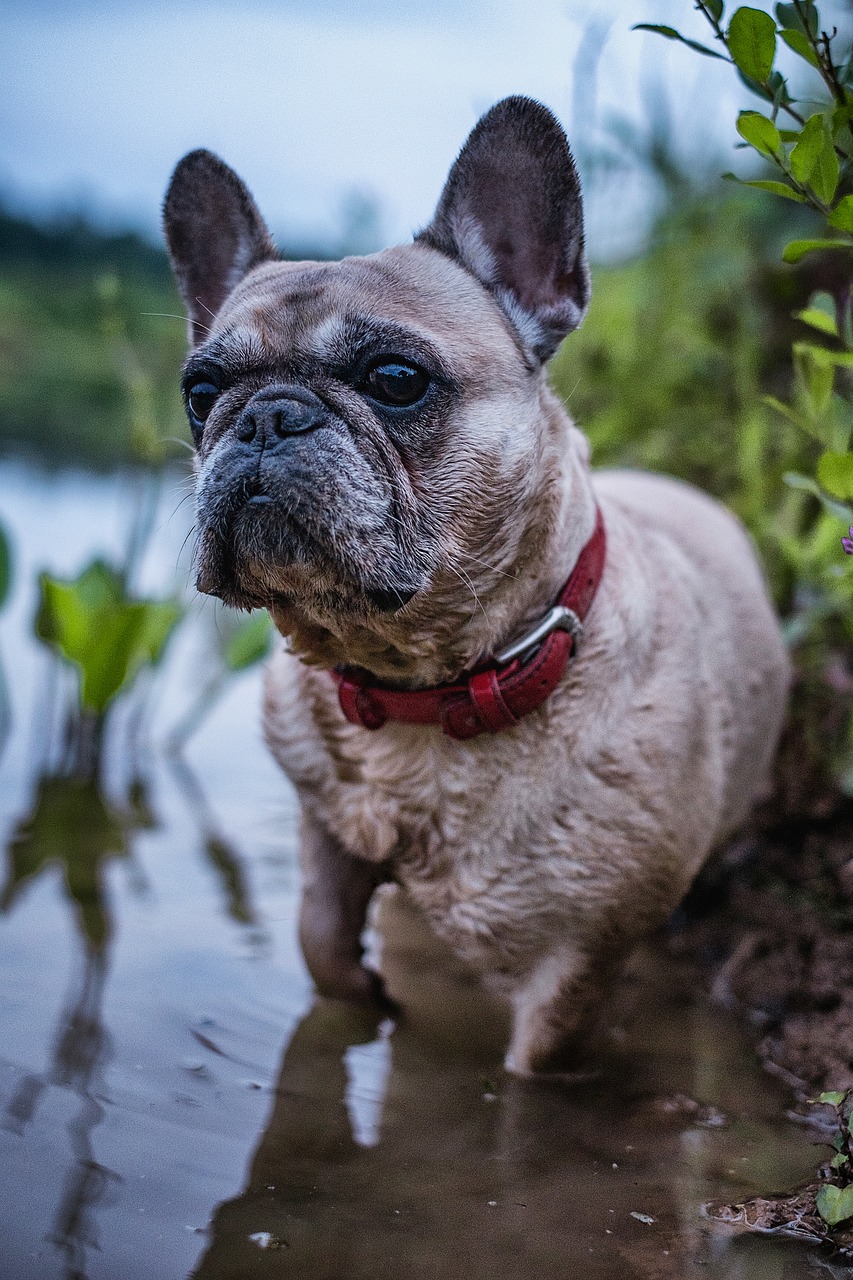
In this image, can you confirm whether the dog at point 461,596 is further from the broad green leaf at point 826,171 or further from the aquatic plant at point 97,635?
the aquatic plant at point 97,635

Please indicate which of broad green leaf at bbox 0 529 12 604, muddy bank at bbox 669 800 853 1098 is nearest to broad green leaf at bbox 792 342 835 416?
muddy bank at bbox 669 800 853 1098

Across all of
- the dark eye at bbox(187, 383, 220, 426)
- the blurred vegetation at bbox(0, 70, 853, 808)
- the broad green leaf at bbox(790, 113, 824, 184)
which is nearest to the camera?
the broad green leaf at bbox(790, 113, 824, 184)

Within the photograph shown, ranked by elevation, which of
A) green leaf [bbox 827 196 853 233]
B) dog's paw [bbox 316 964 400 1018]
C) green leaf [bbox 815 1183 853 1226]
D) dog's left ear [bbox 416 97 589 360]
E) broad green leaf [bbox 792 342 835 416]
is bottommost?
dog's paw [bbox 316 964 400 1018]

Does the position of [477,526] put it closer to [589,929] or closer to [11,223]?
[589,929]

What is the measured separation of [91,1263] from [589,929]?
1164mm

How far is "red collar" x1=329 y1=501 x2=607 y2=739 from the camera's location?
7.86ft

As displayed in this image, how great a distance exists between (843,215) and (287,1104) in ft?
6.51

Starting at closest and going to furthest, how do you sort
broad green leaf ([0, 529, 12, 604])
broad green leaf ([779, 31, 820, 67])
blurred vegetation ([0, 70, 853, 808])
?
broad green leaf ([779, 31, 820, 67]) < blurred vegetation ([0, 70, 853, 808]) < broad green leaf ([0, 529, 12, 604])

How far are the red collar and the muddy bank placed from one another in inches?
44.5

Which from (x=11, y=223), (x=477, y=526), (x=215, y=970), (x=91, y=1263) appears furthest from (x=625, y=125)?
(x=11, y=223)

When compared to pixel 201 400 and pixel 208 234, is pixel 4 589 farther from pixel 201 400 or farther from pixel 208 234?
pixel 201 400

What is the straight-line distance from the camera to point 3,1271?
5.86ft

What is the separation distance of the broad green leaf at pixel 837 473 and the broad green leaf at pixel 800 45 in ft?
2.28

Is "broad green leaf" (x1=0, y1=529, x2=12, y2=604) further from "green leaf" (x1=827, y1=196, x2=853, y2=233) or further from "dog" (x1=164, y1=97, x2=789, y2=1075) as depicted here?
"green leaf" (x1=827, y1=196, x2=853, y2=233)
